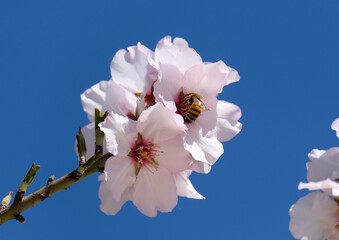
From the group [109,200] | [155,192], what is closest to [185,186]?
[155,192]

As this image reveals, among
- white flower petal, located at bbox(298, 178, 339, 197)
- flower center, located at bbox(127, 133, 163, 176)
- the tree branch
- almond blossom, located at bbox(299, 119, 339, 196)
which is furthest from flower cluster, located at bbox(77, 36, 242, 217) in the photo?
white flower petal, located at bbox(298, 178, 339, 197)

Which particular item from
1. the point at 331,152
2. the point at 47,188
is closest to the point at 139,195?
the point at 47,188

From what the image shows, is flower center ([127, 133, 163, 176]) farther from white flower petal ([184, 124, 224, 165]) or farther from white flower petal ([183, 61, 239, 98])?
white flower petal ([183, 61, 239, 98])

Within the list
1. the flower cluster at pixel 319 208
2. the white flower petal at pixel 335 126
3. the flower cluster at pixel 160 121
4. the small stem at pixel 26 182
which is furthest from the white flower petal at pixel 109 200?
the white flower petal at pixel 335 126

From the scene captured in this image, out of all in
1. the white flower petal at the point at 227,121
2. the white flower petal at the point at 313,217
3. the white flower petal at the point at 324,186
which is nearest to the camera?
the white flower petal at the point at 324,186

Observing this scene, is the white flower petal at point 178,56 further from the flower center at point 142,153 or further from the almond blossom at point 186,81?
the flower center at point 142,153

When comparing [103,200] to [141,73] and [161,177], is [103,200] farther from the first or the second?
[141,73]
